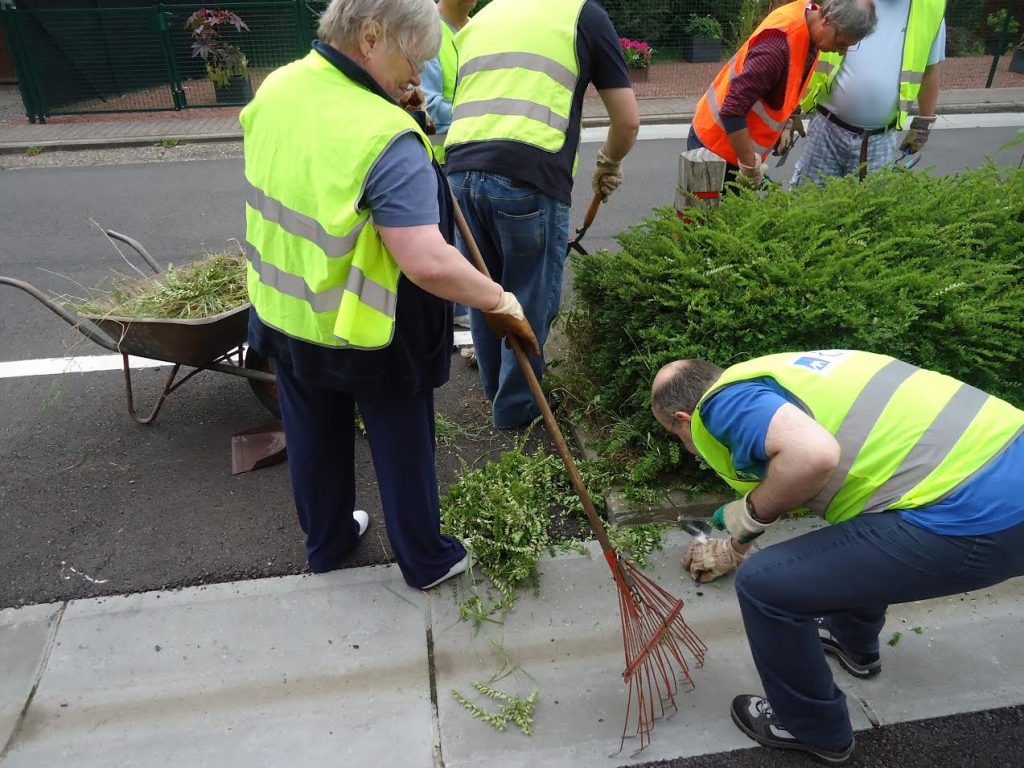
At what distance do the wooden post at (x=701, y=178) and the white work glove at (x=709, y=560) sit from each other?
1.68 metres

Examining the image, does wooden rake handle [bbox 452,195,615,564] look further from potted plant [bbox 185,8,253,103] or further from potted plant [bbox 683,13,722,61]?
potted plant [bbox 683,13,722,61]

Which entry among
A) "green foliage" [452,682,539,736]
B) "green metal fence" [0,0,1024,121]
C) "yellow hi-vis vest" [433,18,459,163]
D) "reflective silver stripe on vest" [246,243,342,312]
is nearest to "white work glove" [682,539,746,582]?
"green foliage" [452,682,539,736]

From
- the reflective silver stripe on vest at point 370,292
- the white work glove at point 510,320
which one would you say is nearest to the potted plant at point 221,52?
the white work glove at point 510,320

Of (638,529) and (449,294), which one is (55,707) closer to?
(449,294)

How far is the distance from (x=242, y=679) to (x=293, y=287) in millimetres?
1280

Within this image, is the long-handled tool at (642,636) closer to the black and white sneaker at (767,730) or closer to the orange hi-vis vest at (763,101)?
the black and white sneaker at (767,730)

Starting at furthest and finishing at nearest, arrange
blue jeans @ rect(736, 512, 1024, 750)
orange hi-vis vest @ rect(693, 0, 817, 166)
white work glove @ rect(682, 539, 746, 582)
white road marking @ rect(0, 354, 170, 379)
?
white road marking @ rect(0, 354, 170, 379), orange hi-vis vest @ rect(693, 0, 817, 166), white work glove @ rect(682, 539, 746, 582), blue jeans @ rect(736, 512, 1024, 750)

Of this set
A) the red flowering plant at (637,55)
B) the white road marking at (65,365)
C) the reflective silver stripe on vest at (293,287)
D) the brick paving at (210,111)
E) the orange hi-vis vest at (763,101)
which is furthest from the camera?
the red flowering plant at (637,55)

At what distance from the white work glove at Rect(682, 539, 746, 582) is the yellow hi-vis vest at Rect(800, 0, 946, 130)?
2751 mm

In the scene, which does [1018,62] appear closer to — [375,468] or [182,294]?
[182,294]

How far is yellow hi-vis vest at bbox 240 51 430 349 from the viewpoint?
1.93m

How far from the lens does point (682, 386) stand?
2.07 m

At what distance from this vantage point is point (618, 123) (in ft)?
10.8

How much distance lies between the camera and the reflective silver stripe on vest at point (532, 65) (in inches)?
117
